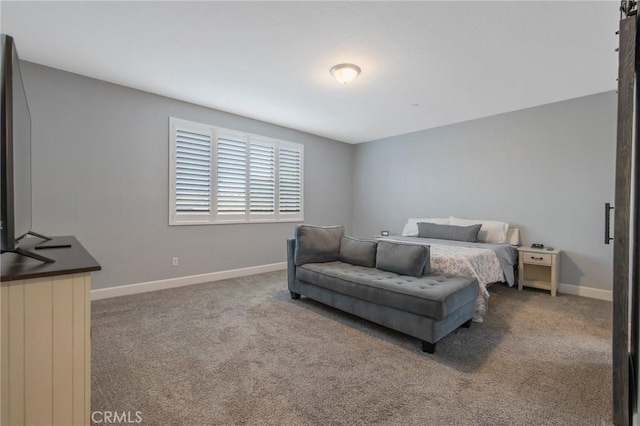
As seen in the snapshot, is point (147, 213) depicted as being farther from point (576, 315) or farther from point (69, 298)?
point (576, 315)

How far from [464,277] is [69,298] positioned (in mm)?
2809

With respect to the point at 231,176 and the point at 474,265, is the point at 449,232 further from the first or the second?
the point at 231,176

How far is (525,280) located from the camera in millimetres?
4086

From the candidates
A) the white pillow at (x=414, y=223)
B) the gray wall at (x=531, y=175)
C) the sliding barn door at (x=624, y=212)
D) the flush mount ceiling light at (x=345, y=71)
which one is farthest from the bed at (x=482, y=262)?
the flush mount ceiling light at (x=345, y=71)

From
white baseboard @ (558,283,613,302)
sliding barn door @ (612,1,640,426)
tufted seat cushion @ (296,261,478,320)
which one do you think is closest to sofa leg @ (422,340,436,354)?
tufted seat cushion @ (296,261,478,320)

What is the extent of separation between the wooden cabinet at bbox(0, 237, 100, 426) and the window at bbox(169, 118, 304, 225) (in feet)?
10.1

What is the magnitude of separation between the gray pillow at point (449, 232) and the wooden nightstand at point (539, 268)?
60 cm

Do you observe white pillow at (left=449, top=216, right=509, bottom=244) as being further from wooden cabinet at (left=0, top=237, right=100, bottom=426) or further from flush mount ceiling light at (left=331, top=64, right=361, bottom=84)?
wooden cabinet at (left=0, top=237, right=100, bottom=426)

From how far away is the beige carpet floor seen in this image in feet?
5.30

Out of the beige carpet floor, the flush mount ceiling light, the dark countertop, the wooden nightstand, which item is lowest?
the beige carpet floor

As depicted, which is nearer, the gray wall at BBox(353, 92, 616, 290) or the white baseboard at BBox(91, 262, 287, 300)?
the white baseboard at BBox(91, 262, 287, 300)

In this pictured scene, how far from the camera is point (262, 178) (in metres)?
5.00

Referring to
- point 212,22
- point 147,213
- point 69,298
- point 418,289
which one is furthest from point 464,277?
point 147,213

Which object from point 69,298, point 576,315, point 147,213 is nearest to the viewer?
point 69,298
